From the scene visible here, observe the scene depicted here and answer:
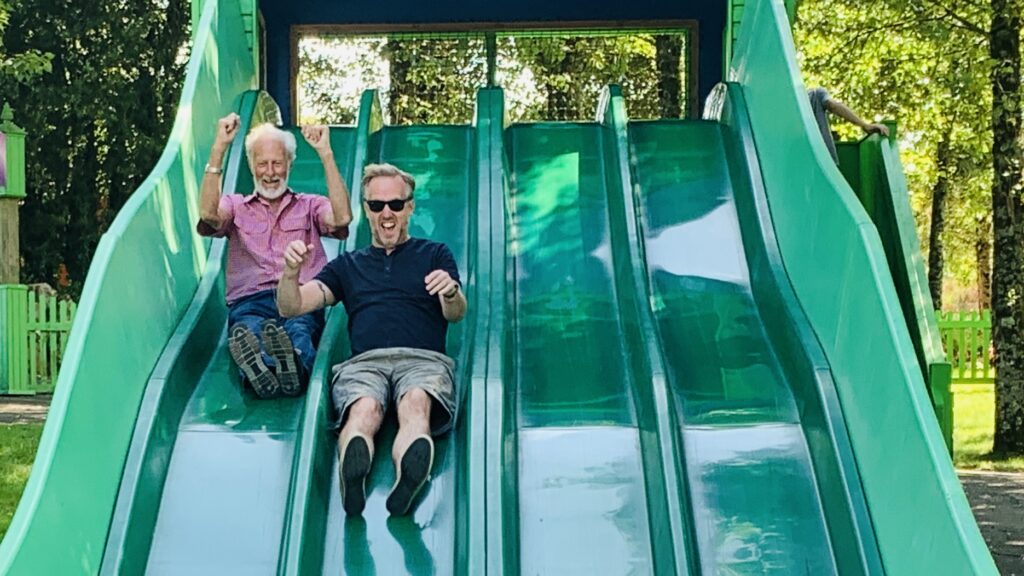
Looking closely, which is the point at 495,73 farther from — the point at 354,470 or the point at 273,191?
the point at 354,470

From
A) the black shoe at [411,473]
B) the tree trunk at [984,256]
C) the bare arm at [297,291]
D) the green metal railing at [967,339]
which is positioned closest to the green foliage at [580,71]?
the bare arm at [297,291]

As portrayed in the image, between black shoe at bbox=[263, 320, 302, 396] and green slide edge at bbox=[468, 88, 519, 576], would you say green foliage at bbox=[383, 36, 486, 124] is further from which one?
black shoe at bbox=[263, 320, 302, 396]

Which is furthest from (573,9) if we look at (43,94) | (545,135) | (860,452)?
(43,94)

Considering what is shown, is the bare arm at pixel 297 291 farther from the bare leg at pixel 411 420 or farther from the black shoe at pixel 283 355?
the bare leg at pixel 411 420

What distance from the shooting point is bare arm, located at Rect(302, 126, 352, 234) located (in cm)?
467

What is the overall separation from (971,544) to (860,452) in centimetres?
100

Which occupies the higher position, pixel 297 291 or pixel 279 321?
pixel 297 291

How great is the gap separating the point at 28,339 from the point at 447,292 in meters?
12.9

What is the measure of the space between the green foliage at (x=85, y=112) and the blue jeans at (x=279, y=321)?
18015 millimetres

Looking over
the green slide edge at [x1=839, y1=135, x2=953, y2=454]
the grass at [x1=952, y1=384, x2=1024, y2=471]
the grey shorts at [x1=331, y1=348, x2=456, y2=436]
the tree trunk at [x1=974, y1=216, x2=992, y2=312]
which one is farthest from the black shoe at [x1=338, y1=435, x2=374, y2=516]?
the tree trunk at [x1=974, y1=216, x2=992, y2=312]

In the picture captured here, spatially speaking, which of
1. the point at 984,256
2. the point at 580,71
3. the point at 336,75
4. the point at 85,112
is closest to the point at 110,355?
the point at 336,75

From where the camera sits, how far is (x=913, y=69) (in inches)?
611

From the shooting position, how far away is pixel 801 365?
4.54 meters

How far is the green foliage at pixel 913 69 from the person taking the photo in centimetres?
1166
